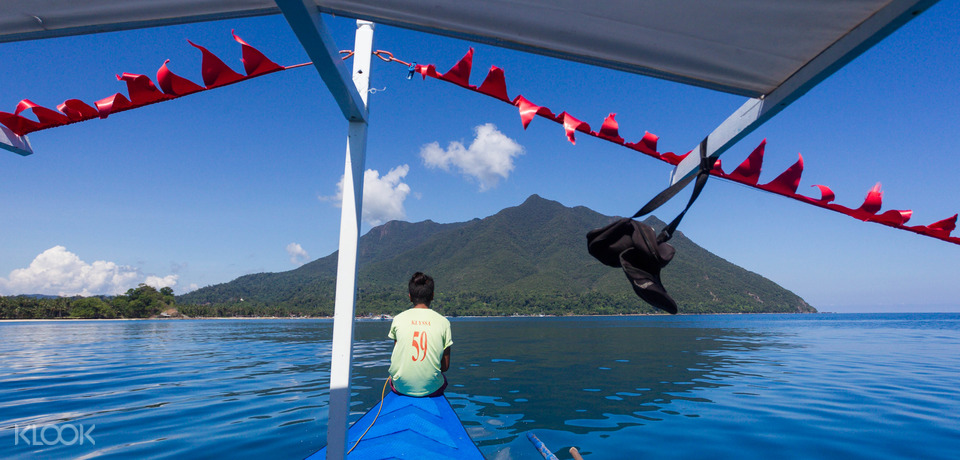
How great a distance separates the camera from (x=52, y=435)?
21.6 ft

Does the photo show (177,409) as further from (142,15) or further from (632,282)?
(632,282)

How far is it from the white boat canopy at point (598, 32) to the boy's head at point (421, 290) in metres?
1.80

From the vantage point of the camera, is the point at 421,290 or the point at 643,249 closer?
the point at 643,249

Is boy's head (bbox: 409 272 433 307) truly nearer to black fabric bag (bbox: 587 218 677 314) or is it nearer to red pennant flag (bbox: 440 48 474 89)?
red pennant flag (bbox: 440 48 474 89)

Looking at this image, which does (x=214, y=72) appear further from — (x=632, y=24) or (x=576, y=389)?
(x=576, y=389)

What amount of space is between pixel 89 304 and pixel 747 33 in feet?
456

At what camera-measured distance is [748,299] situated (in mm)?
136625

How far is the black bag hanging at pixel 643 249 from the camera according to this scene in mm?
2201

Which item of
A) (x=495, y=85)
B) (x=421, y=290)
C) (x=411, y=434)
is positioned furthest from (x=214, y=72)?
(x=411, y=434)

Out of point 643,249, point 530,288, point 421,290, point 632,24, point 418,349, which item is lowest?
point 418,349

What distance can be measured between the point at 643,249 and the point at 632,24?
1.12 metres

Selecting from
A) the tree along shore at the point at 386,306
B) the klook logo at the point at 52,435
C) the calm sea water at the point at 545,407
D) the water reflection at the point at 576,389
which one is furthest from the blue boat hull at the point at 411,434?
the tree along shore at the point at 386,306

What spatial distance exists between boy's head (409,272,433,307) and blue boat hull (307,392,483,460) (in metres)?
1.08

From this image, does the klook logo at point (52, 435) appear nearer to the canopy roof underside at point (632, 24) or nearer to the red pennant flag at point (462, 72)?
the canopy roof underside at point (632, 24)
